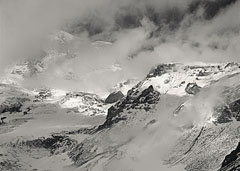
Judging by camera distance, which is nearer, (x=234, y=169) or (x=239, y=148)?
(x=234, y=169)

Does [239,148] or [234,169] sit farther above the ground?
[239,148]
